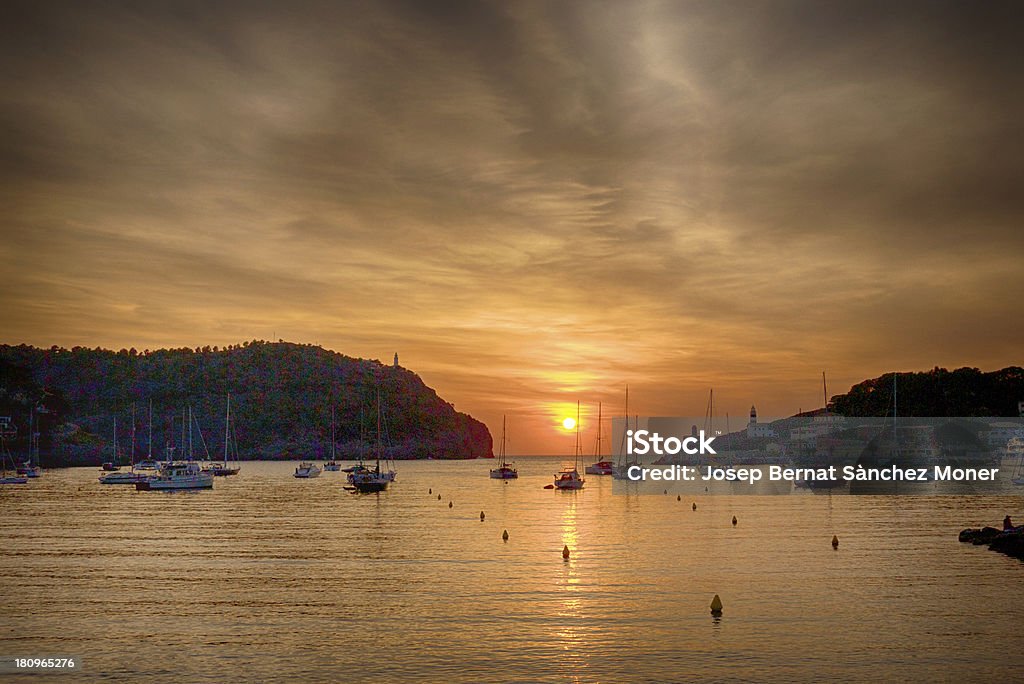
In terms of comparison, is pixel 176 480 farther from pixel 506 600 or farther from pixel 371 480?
pixel 506 600

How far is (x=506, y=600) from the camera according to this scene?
47125 mm

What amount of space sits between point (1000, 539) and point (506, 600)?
139 ft

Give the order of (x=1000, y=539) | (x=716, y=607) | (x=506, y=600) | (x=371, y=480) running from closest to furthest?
(x=716, y=607) < (x=506, y=600) < (x=1000, y=539) < (x=371, y=480)

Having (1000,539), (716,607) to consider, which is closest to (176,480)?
(1000,539)

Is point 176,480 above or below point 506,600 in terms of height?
above

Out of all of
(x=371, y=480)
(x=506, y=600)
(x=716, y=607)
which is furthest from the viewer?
(x=371, y=480)

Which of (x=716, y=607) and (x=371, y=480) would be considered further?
(x=371, y=480)

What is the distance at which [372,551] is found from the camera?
69.1m

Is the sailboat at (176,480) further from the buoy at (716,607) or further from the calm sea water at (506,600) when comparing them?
the buoy at (716,607)

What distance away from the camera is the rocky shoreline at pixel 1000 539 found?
65.6 metres

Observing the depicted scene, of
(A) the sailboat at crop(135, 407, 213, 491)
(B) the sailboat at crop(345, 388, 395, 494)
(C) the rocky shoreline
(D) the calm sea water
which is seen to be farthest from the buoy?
(A) the sailboat at crop(135, 407, 213, 491)

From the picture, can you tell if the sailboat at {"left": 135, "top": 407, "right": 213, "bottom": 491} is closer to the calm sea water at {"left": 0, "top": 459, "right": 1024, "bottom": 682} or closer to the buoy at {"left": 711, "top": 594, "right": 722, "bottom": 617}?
the calm sea water at {"left": 0, "top": 459, "right": 1024, "bottom": 682}

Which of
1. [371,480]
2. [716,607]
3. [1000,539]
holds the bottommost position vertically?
[371,480]

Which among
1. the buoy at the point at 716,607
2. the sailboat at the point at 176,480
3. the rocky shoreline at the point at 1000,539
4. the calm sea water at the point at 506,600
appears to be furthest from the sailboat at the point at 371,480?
the buoy at the point at 716,607
